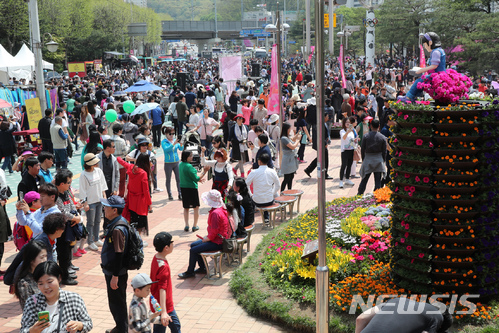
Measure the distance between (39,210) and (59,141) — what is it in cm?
755

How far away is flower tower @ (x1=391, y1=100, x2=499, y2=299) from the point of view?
6.98 m

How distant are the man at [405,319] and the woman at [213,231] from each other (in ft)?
14.1

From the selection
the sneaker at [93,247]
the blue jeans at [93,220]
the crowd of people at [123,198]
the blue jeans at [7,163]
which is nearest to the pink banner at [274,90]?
the crowd of people at [123,198]

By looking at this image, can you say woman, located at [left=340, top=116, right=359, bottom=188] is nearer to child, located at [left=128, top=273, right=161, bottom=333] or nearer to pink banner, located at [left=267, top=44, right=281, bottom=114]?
pink banner, located at [left=267, top=44, right=281, bottom=114]

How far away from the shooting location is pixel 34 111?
17703 mm

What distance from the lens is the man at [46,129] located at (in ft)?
53.5

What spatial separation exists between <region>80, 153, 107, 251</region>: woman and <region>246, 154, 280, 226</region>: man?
2.96m

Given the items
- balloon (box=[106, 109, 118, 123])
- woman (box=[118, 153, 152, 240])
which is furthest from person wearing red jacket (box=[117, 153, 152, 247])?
balloon (box=[106, 109, 118, 123])

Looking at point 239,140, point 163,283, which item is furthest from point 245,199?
point 239,140

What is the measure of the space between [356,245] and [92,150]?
268 inches

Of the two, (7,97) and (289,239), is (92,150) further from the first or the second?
(7,97)

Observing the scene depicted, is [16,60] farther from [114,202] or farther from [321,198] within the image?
[321,198]

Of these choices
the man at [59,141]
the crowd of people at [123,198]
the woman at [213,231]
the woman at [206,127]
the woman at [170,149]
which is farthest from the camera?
the woman at [206,127]

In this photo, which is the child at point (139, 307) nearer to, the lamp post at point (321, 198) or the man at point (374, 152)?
the lamp post at point (321, 198)
